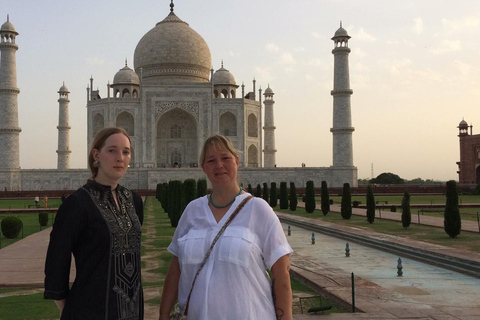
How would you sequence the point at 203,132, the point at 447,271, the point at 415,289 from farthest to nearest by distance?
the point at 203,132 → the point at 447,271 → the point at 415,289

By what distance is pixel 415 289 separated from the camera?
18.0 feet

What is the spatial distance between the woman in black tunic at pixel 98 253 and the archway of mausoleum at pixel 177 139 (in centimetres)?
3143

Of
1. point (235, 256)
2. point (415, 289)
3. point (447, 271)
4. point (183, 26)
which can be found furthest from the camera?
point (183, 26)

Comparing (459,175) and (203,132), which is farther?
(459,175)

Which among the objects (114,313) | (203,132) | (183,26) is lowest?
(114,313)

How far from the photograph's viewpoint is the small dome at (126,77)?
34062mm

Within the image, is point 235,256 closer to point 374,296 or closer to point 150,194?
point 374,296

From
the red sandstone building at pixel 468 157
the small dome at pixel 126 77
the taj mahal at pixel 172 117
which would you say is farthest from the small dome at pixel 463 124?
the small dome at pixel 126 77

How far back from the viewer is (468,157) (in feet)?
123

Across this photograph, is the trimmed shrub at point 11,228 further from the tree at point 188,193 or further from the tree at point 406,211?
the tree at point 406,211

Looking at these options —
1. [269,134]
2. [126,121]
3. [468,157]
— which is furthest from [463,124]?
[126,121]

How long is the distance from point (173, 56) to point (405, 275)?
29.8m

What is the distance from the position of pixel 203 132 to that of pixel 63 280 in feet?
101

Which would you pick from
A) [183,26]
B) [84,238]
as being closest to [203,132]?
[183,26]
